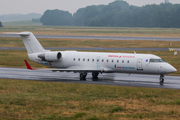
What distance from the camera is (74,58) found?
1185 inches

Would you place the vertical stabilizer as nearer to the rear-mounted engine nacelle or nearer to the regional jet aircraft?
the regional jet aircraft

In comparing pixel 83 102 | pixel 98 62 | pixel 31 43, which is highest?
pixel 31 43

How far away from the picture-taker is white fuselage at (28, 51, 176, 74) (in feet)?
89.4

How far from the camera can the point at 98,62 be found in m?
29.1

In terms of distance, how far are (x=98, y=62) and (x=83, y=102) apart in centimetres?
1140

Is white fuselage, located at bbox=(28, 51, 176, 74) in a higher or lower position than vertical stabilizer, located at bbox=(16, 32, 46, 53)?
lower

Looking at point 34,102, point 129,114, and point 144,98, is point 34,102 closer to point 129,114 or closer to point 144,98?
point 129,114

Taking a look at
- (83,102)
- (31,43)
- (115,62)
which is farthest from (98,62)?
(83,102)

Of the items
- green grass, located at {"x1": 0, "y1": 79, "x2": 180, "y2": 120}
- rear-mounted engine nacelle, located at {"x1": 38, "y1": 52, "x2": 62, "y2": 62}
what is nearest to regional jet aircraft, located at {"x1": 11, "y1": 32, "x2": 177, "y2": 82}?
rear-mounted engine nacelle, located at {"x1": 38, "y1": 52, "x2": 62, "y2": 62}

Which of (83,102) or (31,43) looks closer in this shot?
(83,102)

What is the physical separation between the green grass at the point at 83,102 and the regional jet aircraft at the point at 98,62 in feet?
16.6

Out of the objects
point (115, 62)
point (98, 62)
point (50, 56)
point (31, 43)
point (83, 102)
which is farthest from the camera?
point (31, 43)

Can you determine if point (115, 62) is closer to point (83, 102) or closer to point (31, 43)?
point (31, 43)

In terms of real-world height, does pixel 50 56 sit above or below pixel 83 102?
above
